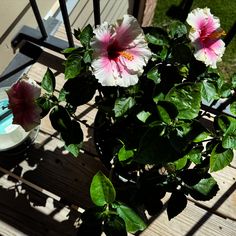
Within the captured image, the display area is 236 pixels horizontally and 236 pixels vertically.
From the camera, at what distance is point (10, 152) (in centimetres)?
145

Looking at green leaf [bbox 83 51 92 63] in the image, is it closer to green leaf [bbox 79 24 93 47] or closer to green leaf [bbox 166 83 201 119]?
green leaf [bbox 79 24 93 47]

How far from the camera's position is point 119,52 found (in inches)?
38.2

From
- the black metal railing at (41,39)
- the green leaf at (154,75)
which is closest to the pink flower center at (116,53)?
the green leaf at (154,75)

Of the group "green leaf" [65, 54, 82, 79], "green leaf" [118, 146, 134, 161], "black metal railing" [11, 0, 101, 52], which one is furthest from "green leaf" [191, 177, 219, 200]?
"black metal railing" [11, 0, 101, 52]

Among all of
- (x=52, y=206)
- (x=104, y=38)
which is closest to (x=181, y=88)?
(x=104, y=38)

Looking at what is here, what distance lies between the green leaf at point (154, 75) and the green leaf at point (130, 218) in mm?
338

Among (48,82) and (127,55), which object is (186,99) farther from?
(48,82)

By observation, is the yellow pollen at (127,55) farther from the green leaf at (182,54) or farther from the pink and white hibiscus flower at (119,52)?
the green leaf at (182,54)

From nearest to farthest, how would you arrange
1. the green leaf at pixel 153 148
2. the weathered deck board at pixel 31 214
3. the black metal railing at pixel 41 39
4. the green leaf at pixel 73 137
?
the green leaf at pixel 153 148 → the green leaf at pixel 73 137 → the weathered deck board at pixel 31 214 → the black metal railing at pixel 41 39

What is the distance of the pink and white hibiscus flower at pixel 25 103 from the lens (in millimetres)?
1084

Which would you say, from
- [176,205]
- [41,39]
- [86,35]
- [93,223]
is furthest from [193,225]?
[41,39]

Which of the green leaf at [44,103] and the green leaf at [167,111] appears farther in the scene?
the green leaf at [44,103]

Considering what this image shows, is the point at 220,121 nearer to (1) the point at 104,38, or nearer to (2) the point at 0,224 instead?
(1) the point at 104,38

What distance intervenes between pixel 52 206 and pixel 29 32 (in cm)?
76
